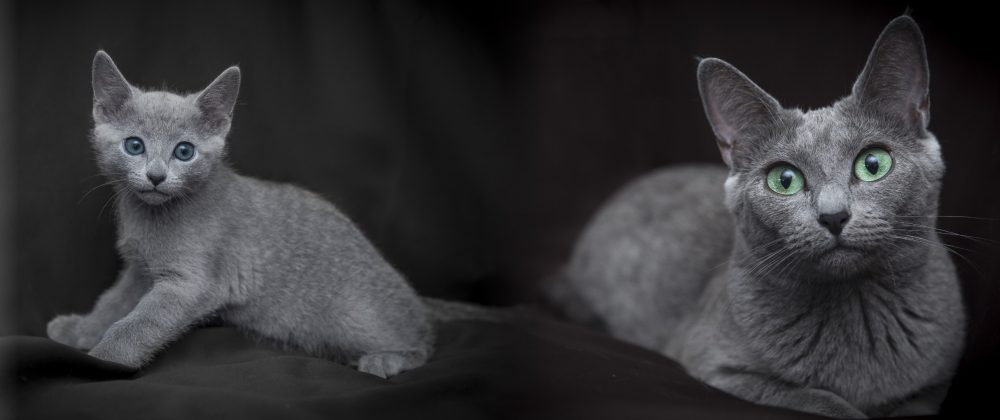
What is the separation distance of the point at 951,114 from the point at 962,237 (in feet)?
0.77

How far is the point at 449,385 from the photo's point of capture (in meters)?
1.48

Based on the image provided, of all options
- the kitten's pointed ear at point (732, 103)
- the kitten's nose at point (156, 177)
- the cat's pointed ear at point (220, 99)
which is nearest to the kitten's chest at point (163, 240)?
the kitten's nose at point (156, 177)

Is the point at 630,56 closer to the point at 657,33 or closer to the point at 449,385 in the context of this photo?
the point at 657,33

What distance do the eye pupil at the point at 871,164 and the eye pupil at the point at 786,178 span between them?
0.12 m

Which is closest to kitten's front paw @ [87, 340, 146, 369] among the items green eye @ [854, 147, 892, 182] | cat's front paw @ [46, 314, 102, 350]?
cat's front paw @ [46, 314, 102, 350]

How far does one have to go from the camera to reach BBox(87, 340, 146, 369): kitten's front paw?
1.53 metres

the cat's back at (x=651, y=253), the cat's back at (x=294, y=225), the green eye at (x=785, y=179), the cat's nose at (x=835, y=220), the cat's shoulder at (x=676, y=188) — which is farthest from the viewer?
the cat's shoulder at (x=676, y=188)

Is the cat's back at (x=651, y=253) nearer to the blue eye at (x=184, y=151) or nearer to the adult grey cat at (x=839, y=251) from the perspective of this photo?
the adult grey cat at (x=839, y=251)

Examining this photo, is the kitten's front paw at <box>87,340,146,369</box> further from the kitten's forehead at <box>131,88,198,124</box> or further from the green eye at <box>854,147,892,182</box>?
the green eye at <box>854,147,892,182</box>

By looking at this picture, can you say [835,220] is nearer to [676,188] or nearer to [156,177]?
[676,188]

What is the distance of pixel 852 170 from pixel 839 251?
0.14 m

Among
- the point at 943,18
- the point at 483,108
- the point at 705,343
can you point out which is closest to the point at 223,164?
the point at 483,108

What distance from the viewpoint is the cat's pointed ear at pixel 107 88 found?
161 cm

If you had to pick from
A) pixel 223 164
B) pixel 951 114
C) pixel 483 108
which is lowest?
pixel 223 164
